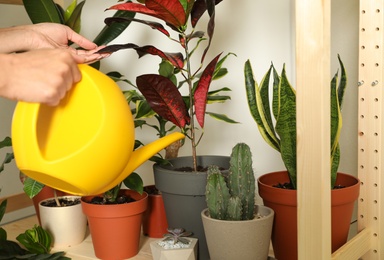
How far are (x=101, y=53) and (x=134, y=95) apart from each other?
338mm

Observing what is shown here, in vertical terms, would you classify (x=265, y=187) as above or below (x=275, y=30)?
below

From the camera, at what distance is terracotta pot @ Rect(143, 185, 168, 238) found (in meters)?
1.19

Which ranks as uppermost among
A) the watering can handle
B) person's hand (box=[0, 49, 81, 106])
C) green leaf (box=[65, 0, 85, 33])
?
green leaf (box=[65, 0, 85, 33])

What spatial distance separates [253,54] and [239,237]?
0.61 m

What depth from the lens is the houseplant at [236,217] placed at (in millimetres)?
852

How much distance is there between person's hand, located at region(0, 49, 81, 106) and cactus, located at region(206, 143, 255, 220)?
366mm

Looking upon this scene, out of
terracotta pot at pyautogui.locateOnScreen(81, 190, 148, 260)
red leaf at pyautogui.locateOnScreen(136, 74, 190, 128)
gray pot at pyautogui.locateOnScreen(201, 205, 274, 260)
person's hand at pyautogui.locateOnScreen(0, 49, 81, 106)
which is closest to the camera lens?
person's hand at pyautogui.locateOnScreen(0, 49, 81, 106)

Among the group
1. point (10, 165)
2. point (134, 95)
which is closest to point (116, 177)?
point (134, 95)

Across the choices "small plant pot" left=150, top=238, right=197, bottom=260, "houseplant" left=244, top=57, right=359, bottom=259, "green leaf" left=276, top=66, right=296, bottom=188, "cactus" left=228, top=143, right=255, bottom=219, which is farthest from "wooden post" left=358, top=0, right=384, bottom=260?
"small plant pot" left=150, top=238, right=197, bottom=260

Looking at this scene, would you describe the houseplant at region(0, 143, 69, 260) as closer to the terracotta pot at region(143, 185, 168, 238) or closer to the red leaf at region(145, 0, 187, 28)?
the terracotta pot at region(143, 185, 168, 238)

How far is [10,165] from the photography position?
60.6 inches

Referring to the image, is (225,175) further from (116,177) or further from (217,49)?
(217,49)

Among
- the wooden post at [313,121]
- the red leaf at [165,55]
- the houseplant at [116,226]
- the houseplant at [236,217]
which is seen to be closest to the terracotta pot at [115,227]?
the houseplant at [116,226]

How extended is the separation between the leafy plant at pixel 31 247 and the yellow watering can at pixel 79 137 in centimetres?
48
